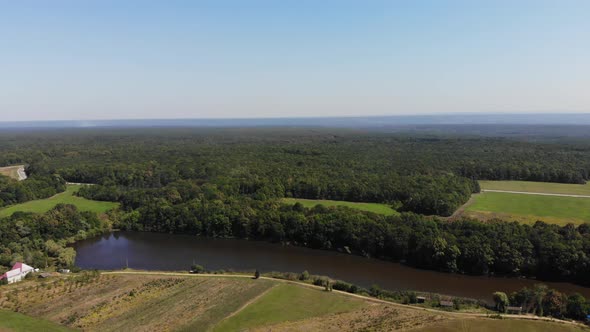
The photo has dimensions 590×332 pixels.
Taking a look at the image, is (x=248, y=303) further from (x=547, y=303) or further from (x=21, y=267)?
(x=21, y=267)

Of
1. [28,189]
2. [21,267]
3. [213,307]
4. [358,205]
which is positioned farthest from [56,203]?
[358,205]

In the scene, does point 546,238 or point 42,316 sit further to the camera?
point 546,238

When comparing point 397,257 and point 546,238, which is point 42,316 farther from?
point 546,238

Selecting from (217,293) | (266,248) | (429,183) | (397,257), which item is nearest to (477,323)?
(397,257)

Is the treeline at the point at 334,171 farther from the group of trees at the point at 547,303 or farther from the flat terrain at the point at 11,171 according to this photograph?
the group of trees at the point at 547,303

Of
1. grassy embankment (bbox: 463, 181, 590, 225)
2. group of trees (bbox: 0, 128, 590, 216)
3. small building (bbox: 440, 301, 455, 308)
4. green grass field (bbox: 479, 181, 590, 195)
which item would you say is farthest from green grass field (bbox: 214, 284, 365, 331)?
green grass field (bbox: 479, 181, 590, 195)

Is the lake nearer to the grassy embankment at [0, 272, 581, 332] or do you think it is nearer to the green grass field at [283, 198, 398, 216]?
the grassy embankment at [0, 272, 581, 332]
